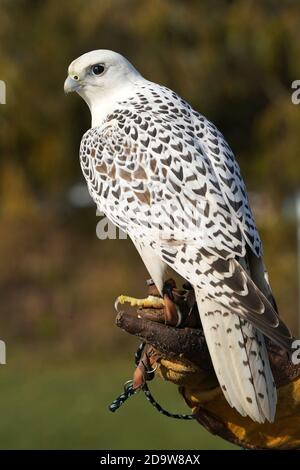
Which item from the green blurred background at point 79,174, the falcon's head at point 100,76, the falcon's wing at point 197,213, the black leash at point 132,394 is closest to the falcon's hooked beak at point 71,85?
the falcon's head at point 100,76

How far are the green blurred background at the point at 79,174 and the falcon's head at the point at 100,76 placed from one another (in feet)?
23.2

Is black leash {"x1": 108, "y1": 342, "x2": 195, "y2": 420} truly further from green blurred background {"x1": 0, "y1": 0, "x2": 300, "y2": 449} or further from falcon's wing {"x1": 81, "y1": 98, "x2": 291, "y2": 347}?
green blurred background {"x1": 0, "y1": 0, "x2": 300, "y2": 449}

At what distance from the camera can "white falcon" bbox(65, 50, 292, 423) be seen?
3145 millimetres

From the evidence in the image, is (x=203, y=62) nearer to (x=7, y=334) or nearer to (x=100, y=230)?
(x=7, y=334)

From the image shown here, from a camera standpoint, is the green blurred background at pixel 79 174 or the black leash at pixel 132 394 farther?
the green blurred background at pixel 79 174

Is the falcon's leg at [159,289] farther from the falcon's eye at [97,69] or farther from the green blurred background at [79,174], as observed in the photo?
the green blurred background at [79,174]

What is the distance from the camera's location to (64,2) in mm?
12125

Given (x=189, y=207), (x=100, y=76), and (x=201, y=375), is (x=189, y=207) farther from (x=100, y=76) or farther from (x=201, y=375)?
(x=100, y=76)

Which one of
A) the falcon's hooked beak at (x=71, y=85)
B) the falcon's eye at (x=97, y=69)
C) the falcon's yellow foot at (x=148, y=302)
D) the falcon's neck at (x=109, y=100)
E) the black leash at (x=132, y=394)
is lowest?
the black leash at (x=132, y=394)

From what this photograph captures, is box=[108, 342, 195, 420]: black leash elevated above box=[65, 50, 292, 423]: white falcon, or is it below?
below

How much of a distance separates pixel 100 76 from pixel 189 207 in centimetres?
73

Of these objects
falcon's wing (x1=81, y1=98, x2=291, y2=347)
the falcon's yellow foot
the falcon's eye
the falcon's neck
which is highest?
the falcon's eye

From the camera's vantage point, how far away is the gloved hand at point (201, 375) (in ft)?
10.6

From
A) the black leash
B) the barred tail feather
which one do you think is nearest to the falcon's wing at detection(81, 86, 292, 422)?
the barred tail feather
